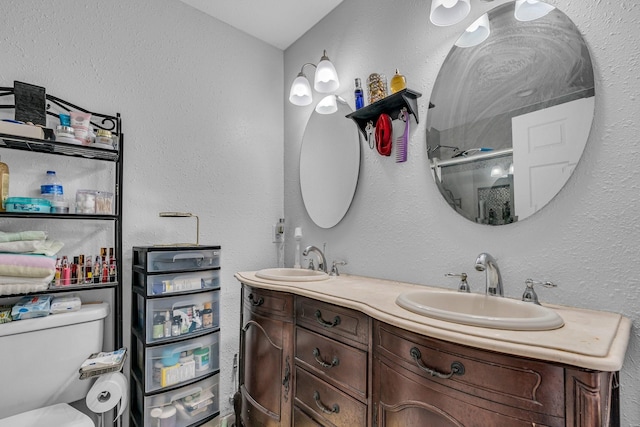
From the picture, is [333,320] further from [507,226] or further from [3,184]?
[3,184]

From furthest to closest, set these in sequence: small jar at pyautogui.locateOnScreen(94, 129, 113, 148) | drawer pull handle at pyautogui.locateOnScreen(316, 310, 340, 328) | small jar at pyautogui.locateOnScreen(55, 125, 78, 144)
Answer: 1. small jar at pyautogui.locateOnScreen(94, 129, 113, 148)
2. small jar at pyautogui.locateOnScreen(55, 125, 78, 144)
3. drawer pull handle at pyautogui.locateOnScreen(316, 310, 340, 328)

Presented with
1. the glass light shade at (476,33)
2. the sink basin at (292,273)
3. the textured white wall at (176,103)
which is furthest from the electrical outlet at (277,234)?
the glass light shade at (476,33)

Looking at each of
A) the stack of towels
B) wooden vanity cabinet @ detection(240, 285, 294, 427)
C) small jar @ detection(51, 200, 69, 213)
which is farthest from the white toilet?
wooden vanity cabinet @ detection(240, 285, 294, 427)

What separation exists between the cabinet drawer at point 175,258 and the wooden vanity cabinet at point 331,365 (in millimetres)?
701

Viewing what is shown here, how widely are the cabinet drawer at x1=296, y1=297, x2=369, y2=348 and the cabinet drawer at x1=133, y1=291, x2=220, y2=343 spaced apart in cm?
70

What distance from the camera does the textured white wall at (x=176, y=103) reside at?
160 centimetres

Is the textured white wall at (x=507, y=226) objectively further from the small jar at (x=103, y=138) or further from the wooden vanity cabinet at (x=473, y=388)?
the small jar at (x=103, y=138)

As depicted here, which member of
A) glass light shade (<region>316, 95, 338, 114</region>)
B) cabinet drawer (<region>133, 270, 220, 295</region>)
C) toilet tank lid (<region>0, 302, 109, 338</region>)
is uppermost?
glass light shade (<region>316, 95, 338, 114</region>)

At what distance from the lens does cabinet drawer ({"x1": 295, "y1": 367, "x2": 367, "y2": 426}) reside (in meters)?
1.11

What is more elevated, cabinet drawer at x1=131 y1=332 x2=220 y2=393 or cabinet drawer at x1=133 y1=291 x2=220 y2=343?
cabinet drawer at x1=133 y1=291 x2=220 y2=343

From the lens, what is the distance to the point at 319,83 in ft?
6.53

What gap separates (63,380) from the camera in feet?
4.54

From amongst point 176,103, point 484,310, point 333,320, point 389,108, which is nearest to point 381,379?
point 333,320

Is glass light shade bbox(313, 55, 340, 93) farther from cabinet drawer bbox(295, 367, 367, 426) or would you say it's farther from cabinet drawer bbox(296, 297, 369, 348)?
cabinet drawer bbox(295, 367, 367, 426)
